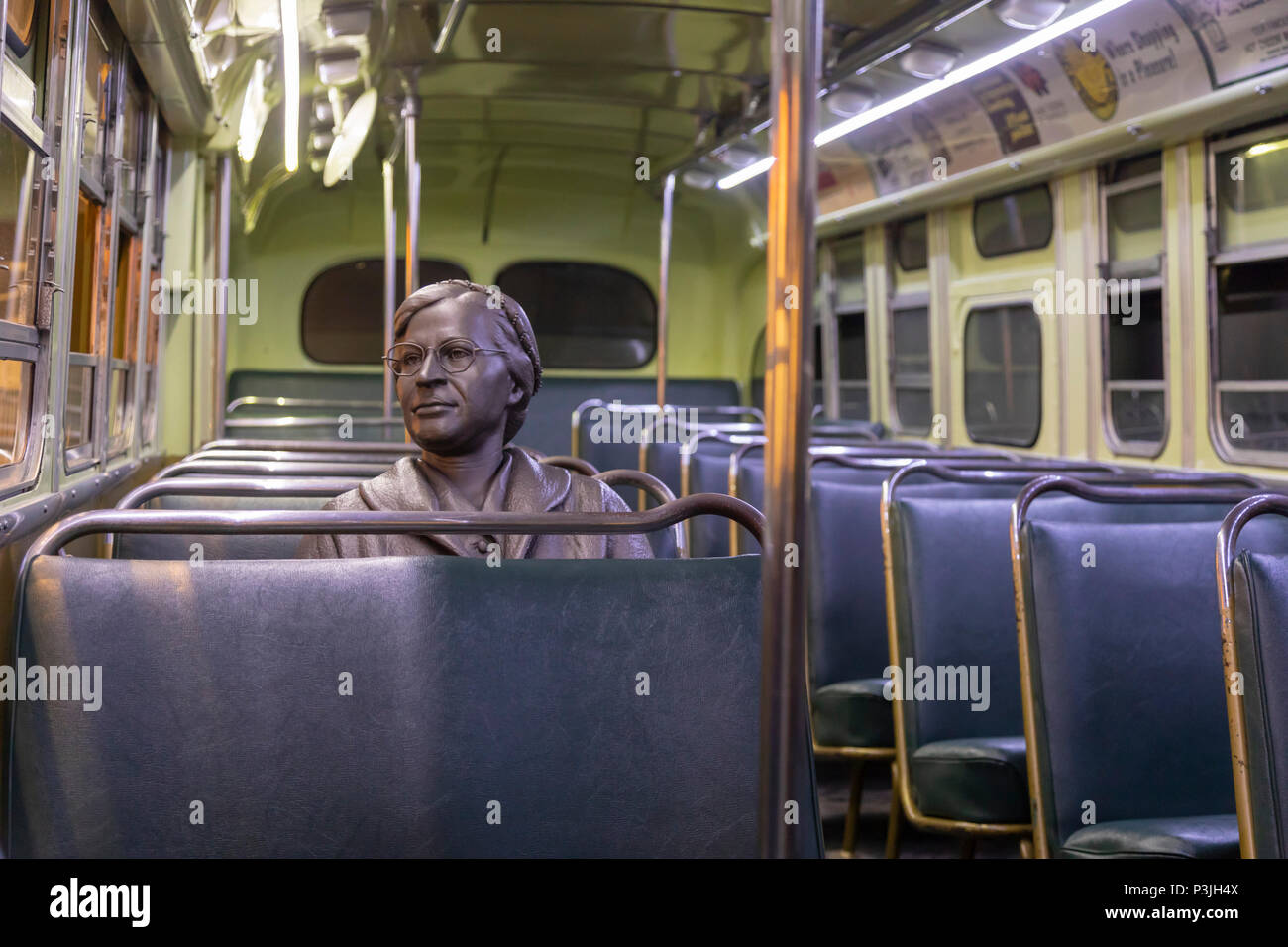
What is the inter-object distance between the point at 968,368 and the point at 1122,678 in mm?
4138

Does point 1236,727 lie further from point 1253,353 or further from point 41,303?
point 1253,353

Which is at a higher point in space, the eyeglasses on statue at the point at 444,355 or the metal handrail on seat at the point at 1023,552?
the eyeglasses on statue at the point at 444,355

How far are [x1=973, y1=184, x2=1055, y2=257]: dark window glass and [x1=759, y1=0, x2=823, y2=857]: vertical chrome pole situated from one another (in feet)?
16.0

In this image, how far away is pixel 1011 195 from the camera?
566 centimetres

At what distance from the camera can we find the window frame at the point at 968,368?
17.5ft

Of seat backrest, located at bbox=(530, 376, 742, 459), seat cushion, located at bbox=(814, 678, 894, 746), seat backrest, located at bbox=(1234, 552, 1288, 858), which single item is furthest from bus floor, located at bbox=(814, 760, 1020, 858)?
seat backrest, located at bbox=(530, 376, 742, 459)

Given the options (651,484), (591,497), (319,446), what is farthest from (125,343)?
(591,497)

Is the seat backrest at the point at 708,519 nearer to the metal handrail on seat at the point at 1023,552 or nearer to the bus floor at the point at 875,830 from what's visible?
the bus floor at the point at 875,830

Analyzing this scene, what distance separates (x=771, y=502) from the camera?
0.79m

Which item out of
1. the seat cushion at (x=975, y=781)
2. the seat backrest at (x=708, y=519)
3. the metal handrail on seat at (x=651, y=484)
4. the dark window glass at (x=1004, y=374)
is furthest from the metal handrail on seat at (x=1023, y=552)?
the dark window glass at (x=1004, y=374)

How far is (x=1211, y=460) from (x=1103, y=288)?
1.03 metres

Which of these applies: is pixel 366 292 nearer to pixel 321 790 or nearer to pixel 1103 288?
pixel 1103 288

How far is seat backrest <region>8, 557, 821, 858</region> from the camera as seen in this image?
1380 mm

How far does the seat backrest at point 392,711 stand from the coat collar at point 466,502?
268 millimetres
